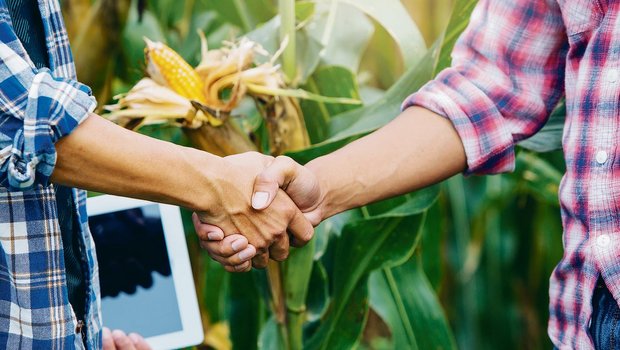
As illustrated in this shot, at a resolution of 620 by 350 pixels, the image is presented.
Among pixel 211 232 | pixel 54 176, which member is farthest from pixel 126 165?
pixel 211 232

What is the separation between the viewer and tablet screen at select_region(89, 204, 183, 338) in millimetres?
1042

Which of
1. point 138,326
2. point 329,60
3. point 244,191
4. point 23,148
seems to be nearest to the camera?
point 23,148

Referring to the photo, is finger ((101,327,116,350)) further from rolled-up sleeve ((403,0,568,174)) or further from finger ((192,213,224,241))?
rolled-up sleeve ((403,0,568,174))

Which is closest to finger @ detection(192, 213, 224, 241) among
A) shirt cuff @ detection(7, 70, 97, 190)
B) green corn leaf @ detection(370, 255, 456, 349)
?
shirt cuff @ detection(7, 70, 97, 190)

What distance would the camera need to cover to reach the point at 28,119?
66 centimetres

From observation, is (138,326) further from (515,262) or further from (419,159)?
(515,262)

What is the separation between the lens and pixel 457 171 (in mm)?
987

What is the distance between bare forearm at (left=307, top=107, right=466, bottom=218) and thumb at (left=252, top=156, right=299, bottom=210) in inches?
2.2

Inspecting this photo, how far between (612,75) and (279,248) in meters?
0.42

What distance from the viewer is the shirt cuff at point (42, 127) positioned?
654 millimetres

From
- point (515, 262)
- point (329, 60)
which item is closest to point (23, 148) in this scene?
point (329, 60)

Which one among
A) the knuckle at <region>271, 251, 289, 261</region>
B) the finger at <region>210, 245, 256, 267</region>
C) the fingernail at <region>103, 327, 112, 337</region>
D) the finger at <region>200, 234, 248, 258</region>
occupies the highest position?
the finger at <region>200, 234, 248, 258</region>

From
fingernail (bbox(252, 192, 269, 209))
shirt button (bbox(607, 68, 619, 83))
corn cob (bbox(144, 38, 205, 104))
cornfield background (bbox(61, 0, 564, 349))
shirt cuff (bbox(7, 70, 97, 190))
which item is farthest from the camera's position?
cornfield background (bbox(61, 0, 564, 349))

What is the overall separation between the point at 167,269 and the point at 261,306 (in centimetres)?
26
